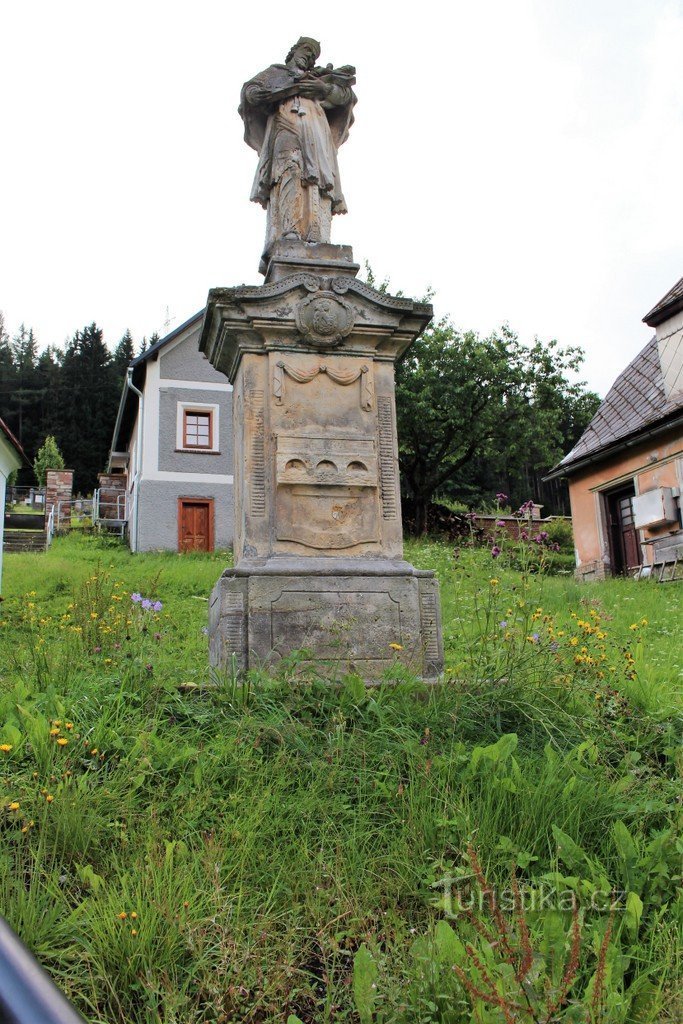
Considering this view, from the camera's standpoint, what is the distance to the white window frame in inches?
1012

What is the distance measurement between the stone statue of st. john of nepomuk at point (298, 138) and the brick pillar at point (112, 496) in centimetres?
2272

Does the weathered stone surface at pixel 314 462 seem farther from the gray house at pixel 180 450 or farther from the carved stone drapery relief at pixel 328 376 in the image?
the gray house at pixel 180 450

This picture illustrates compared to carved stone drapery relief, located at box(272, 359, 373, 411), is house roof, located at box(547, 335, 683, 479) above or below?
above

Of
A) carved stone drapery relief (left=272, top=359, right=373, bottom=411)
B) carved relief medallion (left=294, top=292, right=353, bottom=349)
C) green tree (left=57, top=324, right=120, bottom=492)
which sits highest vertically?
green tree (left=57, top=324, right=120, bottom=492)

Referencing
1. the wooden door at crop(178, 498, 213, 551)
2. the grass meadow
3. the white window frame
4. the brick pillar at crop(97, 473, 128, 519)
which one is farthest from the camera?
the brick pillar at crop(97, 473, 128, 519)

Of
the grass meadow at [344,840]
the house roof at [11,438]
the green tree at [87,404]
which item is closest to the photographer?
the grass meadow at [344,840]

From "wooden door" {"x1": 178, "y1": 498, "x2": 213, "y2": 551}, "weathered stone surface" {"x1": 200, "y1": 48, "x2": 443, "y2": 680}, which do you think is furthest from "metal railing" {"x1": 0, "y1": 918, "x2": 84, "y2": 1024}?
"wooden door" {"x1": 178, "y1": 498, "x2": 213, "y2": 551}

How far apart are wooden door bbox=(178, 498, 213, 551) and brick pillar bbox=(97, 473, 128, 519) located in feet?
14.1

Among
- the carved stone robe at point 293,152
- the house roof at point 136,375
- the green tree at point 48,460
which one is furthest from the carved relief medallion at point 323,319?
the green tree at point 48,460

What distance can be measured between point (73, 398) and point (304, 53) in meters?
50.4

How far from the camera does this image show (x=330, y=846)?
3107mm

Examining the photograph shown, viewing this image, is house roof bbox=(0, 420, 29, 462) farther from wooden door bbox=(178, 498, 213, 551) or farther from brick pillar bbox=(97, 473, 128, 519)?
brick pillar bbox=(97, 473, 128, 519)

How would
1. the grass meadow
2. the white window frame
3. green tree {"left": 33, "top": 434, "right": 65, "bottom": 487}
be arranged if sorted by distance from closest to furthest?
the grass meadow → the white window frame → green tree {"left": 33, "top": 434, "right": 65, "bottom": 487}

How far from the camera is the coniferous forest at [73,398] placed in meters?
52.4
